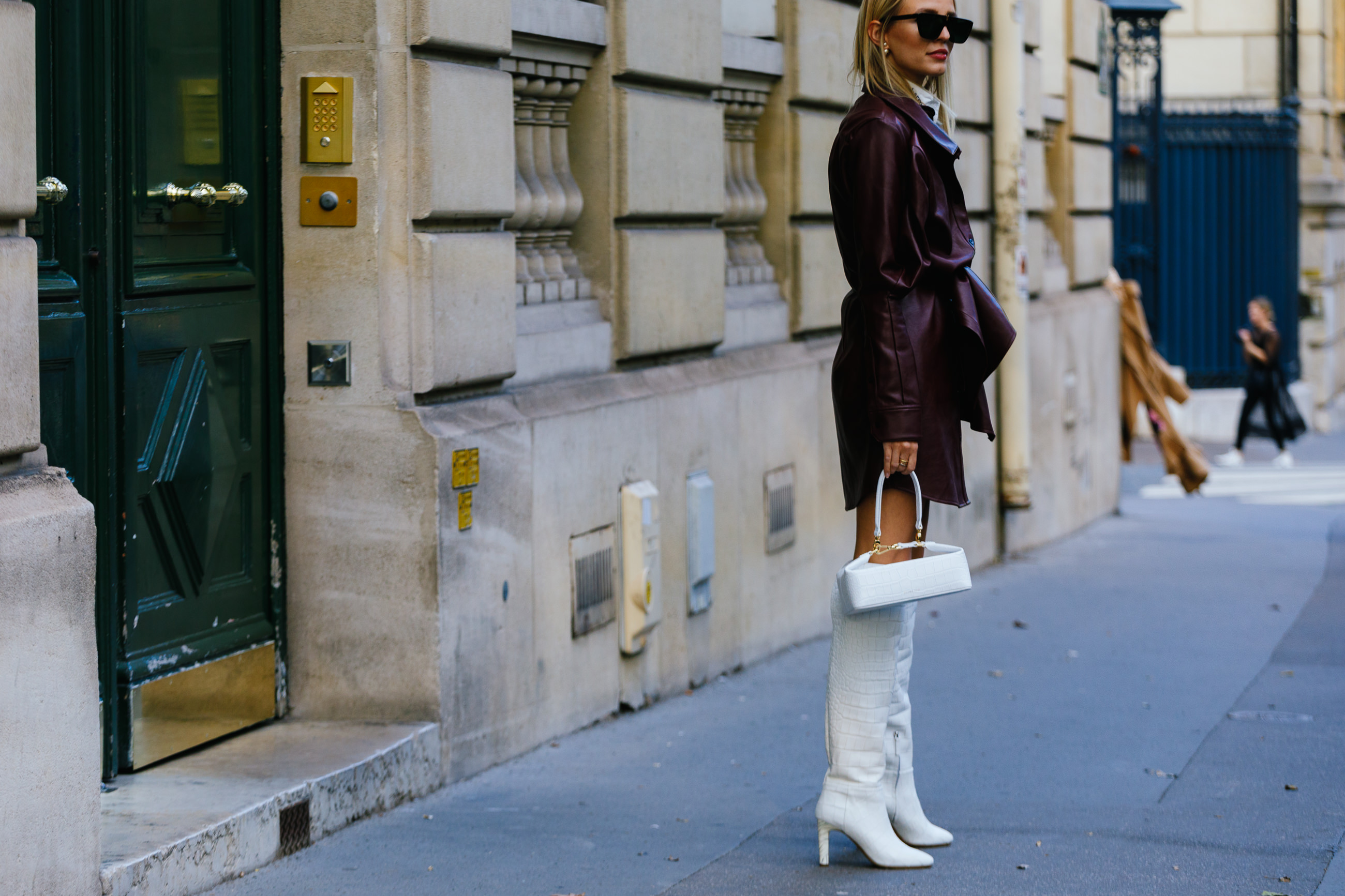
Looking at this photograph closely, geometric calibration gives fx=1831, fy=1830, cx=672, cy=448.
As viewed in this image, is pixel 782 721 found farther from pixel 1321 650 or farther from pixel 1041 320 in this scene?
pixel 1041 320

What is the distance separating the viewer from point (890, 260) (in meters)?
4.34

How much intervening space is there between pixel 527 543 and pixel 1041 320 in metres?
7.20

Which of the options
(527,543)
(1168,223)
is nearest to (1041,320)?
(527,543)

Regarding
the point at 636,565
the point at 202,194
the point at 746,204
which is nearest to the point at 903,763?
the point at 636,565

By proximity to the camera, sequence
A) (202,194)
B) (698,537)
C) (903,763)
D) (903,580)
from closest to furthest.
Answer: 1. (903,580)
2. (903,763)
3. (202,194)
4. (698,537)

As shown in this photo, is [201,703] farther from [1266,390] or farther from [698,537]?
[1266,390]

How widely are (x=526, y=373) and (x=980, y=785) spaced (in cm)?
197

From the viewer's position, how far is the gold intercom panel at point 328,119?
531cm

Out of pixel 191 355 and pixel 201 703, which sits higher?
pixel 191 355

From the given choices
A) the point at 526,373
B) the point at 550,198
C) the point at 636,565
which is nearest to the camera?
the point at 526,373

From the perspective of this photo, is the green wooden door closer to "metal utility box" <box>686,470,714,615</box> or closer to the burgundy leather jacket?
the burgundy leather jacket

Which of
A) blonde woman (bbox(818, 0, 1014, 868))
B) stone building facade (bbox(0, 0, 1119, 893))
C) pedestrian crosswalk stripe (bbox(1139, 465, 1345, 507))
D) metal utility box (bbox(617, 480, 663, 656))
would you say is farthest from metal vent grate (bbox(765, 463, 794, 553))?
pedestrian crosswalk stripe (bbox(1139, 465, 1345, 507))

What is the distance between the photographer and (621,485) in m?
6.51

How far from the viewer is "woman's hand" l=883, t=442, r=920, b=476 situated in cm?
434
